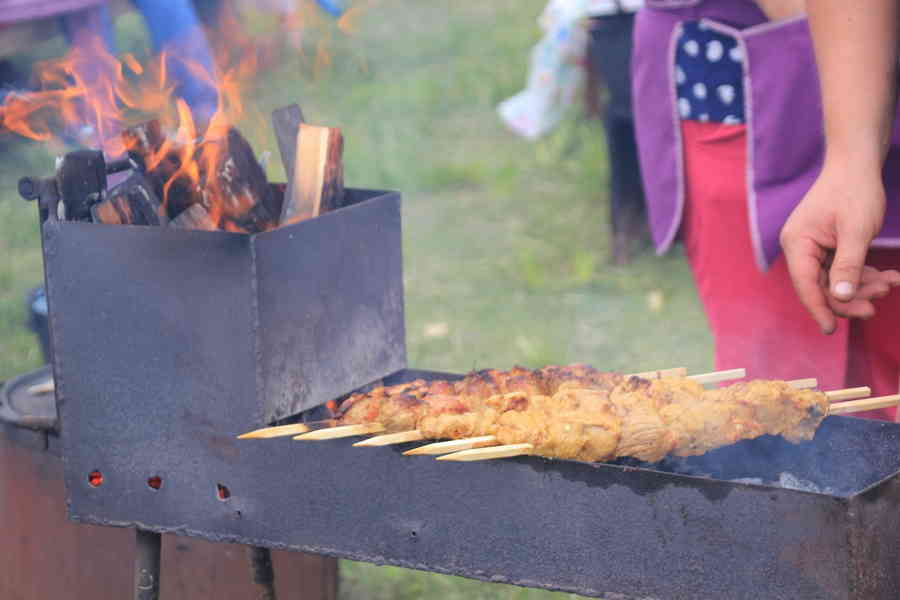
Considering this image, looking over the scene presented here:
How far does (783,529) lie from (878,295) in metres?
0.72

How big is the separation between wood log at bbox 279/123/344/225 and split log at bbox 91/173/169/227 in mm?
304

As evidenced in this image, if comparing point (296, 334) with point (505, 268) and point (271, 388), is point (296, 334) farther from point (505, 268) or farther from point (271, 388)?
point (505, 268)

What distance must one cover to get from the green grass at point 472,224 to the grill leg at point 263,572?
39.9 inches

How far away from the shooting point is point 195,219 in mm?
2672

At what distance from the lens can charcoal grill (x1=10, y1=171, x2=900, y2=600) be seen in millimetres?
2057

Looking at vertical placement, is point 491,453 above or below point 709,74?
below

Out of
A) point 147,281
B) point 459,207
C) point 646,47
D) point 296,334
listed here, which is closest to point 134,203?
point 147,281

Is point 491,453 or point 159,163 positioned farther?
point 159,163

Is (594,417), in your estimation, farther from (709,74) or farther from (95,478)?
(709,74)

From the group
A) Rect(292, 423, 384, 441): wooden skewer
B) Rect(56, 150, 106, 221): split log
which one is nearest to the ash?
Rect(292, 423, 384, 441): wooden skewer

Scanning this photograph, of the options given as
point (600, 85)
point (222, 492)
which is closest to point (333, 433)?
point (222, 492)

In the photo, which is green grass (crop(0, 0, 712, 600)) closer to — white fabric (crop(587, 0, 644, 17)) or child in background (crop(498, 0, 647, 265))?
child in background (crop(498, 0, 647, 265))

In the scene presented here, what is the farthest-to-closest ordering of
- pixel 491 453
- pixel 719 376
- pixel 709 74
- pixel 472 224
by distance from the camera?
pixel 472 224 → pixel 709 74 → pixel 719 376 → pixel 491 453

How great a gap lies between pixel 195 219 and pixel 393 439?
808 millimetres
